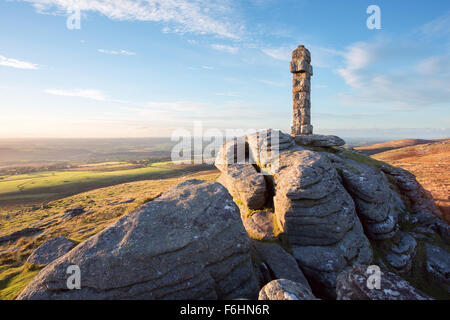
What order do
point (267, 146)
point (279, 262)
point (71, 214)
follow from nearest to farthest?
1. point (279, 262)
2. point (267, 146)
3. point (71, 214)

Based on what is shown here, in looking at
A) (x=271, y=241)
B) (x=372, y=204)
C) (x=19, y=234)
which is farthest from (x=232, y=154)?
(x=19, y=234)

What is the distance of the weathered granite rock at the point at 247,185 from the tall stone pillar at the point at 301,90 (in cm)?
1175

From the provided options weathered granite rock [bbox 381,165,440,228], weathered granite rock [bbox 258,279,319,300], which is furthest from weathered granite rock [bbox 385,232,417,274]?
weathered granite rock [bbox 258,279,319,300]

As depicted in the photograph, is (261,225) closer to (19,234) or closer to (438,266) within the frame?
(438,266)

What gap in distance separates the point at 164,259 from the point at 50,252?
12073 mm

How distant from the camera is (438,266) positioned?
1338 cm

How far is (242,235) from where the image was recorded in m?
9.33

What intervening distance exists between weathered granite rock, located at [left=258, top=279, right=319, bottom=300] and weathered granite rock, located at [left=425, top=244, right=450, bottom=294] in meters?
12.6

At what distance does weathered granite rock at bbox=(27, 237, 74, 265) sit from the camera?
13552mm

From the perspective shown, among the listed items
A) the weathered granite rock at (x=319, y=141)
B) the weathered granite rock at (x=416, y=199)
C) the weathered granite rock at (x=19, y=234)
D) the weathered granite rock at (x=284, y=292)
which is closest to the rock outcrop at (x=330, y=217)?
the weathered granite rock at (x=416, y=199)
